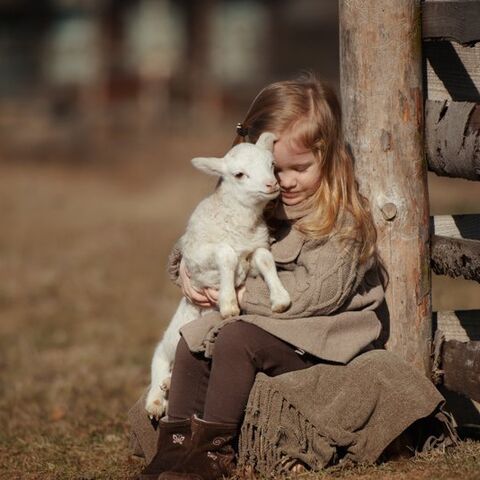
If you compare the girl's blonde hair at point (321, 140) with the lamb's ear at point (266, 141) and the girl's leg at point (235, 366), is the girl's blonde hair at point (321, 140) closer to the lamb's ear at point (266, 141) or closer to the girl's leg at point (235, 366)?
the lamb's ear at point (266, 141)

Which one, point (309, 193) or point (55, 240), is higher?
point (309, 193)

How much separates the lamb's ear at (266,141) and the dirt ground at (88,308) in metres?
1.23

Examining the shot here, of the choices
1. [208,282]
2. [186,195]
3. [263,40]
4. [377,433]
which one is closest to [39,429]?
[208,282]

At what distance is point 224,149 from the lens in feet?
63.3

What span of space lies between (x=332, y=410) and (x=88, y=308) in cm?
511

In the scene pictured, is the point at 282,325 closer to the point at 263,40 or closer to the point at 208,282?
the point at 208,282

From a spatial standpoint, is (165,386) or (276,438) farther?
(165,386)

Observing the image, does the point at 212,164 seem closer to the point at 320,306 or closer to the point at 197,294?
the point at 197,294

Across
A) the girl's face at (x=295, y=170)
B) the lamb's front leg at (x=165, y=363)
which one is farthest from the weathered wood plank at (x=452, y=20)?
the lamb's front leg at (x=165, y=363)

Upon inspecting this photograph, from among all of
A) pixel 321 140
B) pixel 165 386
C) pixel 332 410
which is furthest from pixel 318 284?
pixel 165 386

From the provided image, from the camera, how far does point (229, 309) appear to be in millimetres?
3891

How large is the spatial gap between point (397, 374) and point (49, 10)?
25067 millimetres

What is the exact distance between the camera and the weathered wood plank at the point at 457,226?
4223 millimetres

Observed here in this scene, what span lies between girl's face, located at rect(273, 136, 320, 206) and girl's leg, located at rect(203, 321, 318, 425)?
57 cm
